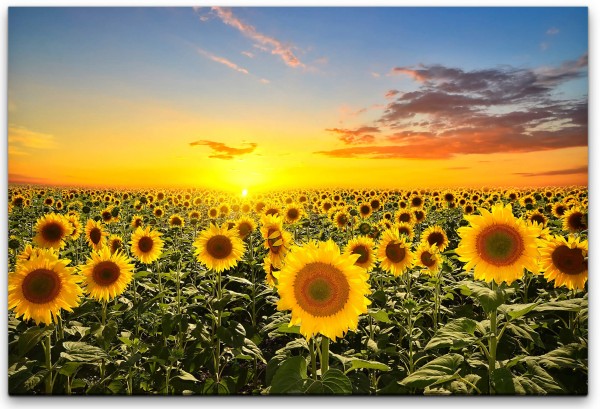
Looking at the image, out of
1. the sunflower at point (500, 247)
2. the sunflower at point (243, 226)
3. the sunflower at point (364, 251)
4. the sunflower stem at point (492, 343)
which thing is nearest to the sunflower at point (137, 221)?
the sunflower at point (243, 226)

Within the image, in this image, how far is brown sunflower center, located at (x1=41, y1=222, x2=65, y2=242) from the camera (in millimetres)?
3883

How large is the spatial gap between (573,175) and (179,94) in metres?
2.86

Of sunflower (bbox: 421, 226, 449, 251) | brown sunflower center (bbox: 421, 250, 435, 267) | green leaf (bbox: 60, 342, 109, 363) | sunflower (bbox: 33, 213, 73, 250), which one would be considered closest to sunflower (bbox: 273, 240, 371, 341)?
green leaf (bbox: 60, 342, 109, 363)

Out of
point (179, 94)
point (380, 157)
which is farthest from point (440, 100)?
point (179, 94)

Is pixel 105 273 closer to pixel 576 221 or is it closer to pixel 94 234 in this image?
pixel 94 234

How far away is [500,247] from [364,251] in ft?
4.16

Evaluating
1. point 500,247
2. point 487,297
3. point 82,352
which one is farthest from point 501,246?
point 82,352

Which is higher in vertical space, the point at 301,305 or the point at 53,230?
the point at 53,230

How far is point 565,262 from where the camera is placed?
3186 millimetres

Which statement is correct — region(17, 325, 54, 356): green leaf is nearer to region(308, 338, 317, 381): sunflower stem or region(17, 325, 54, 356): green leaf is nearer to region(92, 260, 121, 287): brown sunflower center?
region(92, 260, 121, 287): brown sunflower center

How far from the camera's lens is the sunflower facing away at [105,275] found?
3.36 metres

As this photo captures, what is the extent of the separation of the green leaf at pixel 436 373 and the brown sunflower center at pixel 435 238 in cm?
179

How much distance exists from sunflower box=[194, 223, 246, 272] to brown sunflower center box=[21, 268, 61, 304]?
38.4 inches

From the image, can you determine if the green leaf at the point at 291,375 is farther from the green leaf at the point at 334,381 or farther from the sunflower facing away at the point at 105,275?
the sunflower facing away at the point at 105,275
